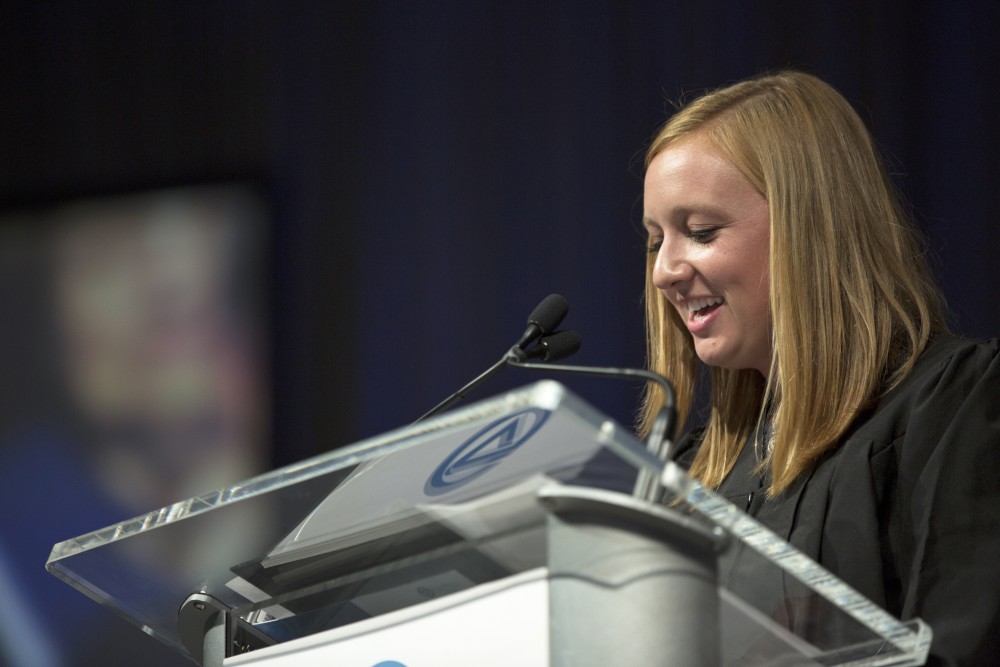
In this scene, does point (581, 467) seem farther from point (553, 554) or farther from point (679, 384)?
point (679, 384)

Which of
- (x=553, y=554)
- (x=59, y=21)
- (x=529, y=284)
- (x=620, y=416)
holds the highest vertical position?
(x=59, y=21)

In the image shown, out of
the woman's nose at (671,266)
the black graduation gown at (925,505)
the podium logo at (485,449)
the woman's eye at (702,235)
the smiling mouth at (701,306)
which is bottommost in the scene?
the black graduation gown at (925,505)

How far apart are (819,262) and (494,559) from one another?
1001 mm

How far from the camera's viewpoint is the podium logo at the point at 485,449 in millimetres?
960

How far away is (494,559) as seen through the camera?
106cm

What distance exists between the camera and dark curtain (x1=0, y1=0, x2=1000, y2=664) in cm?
289

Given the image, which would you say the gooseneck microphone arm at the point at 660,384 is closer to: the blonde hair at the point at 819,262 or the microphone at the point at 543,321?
the microphone at the point at 543,321

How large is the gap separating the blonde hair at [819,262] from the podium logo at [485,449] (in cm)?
82

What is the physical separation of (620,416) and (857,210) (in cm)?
140

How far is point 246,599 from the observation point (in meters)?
1.30

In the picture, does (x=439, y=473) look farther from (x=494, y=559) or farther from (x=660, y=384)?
(x=660, y=384)

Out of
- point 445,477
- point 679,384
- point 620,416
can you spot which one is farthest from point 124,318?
point 445,477

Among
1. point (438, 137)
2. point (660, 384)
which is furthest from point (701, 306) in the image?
point (438, 137)

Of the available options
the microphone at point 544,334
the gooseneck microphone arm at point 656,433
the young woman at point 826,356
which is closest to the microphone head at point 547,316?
the microphone at point 544,334
